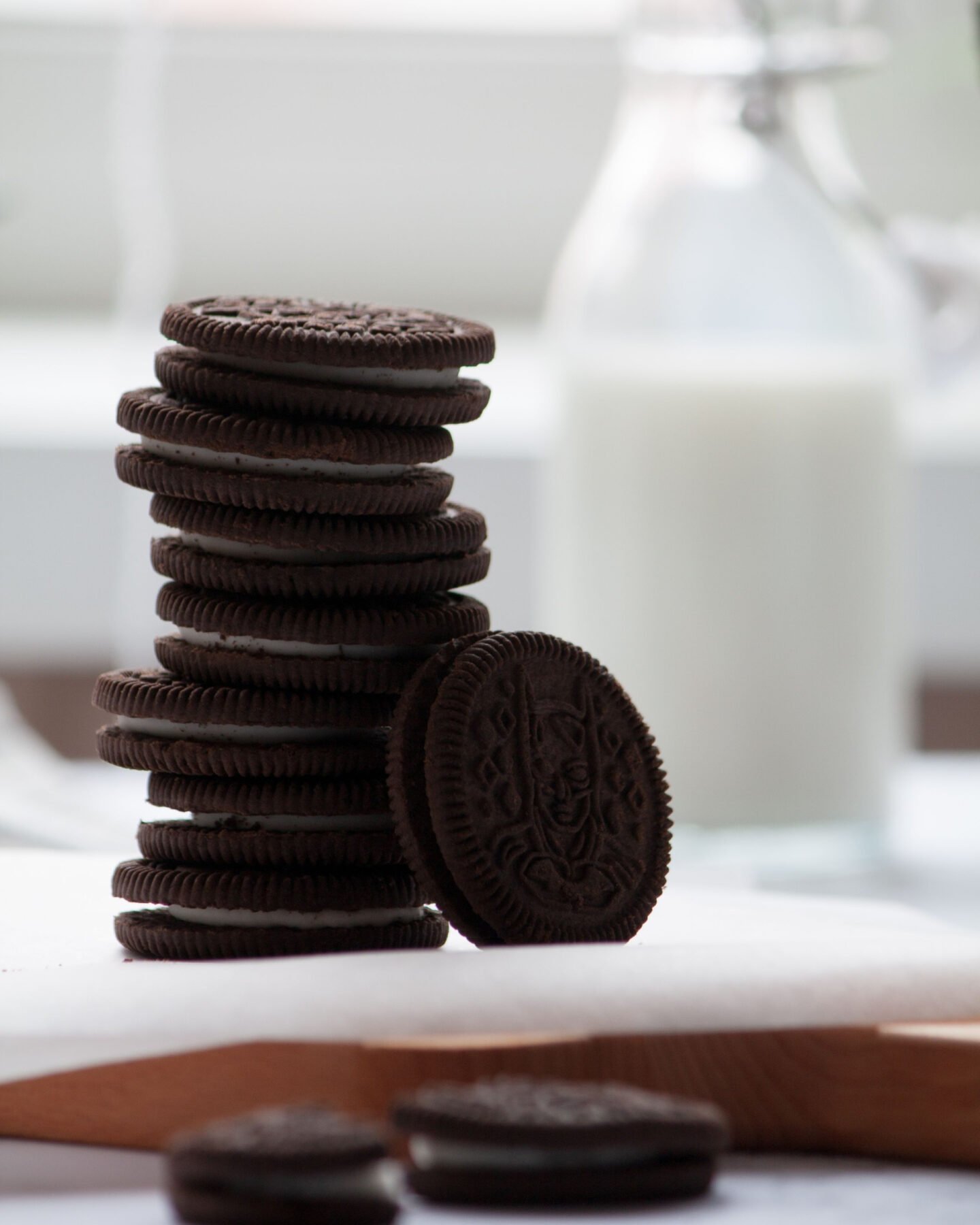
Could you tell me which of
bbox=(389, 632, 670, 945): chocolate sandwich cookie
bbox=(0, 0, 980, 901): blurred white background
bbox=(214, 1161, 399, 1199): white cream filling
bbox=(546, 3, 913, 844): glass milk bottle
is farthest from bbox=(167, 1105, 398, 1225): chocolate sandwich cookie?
bbox=(0, 0, 980, 901): blurred white background

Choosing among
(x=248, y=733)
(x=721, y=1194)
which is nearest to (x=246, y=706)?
(x=248, y=733)

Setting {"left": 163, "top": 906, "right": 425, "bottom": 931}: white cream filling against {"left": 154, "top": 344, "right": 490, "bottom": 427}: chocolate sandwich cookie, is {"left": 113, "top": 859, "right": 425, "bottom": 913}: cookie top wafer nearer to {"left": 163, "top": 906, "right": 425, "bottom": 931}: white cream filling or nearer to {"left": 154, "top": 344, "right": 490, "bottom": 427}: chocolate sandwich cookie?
{"left": 163, "top": 906, "right": 425, "bottom": 931}: white cream filling

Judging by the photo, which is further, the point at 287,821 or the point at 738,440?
the point at 738,440

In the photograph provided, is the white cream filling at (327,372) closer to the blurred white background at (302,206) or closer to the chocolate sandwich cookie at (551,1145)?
the chocolate sandwich cookie at (551,1145)

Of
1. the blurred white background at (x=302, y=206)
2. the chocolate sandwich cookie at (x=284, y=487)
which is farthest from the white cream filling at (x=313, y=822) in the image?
the blurred white background at (x=302, y=206)

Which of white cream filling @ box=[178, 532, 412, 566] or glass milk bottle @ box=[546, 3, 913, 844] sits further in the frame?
glass milk bottle @ box=[546, 3, 913, 844]

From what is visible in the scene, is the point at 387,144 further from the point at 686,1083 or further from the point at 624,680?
the point at 686,1083

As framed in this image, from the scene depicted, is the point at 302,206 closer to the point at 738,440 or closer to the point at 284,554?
the point at 738,440
